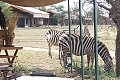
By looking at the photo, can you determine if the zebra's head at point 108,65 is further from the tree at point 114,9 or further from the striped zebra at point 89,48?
the tree at point 114,9

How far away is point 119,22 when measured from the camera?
18.6 feet

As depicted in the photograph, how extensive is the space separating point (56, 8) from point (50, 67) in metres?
45.7

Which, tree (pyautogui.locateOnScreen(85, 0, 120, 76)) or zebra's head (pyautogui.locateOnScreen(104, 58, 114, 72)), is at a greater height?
tree (pyautogui.locateOnScreen(85, 0, 120, 76))

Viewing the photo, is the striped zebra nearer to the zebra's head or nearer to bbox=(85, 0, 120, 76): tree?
the zebra's head

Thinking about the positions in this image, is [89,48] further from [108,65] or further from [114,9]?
[114,9]

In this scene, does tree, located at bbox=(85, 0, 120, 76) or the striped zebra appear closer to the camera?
tree, located at bbox=(85, 0, 120, 76)

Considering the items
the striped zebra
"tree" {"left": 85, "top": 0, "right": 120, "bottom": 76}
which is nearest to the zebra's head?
the striped zebra

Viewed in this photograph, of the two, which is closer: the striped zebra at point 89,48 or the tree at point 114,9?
the tree at point 114,9

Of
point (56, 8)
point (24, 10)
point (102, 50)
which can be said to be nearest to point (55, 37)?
point (102, 50)

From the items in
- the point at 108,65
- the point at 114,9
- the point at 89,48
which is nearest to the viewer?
the point at 114,9

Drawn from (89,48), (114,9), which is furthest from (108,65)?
(114,9)

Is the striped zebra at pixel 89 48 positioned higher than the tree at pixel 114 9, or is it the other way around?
the tree at pixel 114 9

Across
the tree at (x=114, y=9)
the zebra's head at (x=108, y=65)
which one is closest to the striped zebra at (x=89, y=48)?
the zebra's head at (x=108, y=65)

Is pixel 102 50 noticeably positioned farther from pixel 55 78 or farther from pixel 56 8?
pixel 56 8
